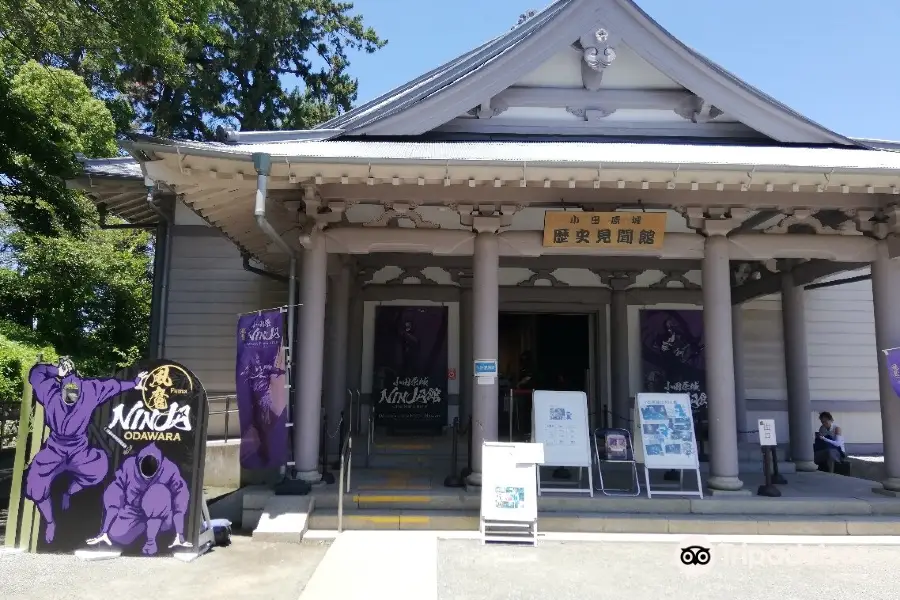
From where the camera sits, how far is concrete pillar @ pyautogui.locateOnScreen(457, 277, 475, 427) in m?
10.6

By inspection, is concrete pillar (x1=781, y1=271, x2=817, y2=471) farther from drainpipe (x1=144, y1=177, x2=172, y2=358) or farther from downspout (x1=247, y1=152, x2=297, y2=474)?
drainpipe (x1=144, y1=177, x2=172, y2=358)

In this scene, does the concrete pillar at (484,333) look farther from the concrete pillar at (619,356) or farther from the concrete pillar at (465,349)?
the concrete pillar at (619,356)

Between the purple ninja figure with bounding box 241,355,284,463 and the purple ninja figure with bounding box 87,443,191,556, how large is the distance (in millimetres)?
1161

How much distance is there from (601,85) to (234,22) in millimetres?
18742

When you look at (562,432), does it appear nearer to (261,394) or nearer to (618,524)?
(618,524)

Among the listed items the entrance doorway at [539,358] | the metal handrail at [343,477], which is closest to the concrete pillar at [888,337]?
the entrance doorway at [539,358]

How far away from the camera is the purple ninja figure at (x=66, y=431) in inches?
214

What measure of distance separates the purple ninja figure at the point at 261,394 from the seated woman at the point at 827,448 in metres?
8.74

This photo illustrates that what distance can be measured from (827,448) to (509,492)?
6571mm

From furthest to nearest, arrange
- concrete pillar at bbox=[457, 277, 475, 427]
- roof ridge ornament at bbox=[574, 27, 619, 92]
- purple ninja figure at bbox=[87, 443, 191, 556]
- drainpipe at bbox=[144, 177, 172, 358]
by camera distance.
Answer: concrete pillar at bbox=[457, 277, 475, 427]
drainpipe at bbox=[144, 177, 172, 358]
roof ridge ornament at bbox=[574, 27, 619, 92]
purple ninja figure at bbox=[87, 443, 191, 556]

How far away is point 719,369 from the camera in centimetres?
715

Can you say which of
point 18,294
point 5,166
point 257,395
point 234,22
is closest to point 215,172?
point 257,395

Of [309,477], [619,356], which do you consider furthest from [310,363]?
[619,356]

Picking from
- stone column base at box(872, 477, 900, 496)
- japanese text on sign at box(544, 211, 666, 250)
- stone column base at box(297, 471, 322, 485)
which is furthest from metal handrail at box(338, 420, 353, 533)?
stone column base at box(872, 477, 900, 496)
